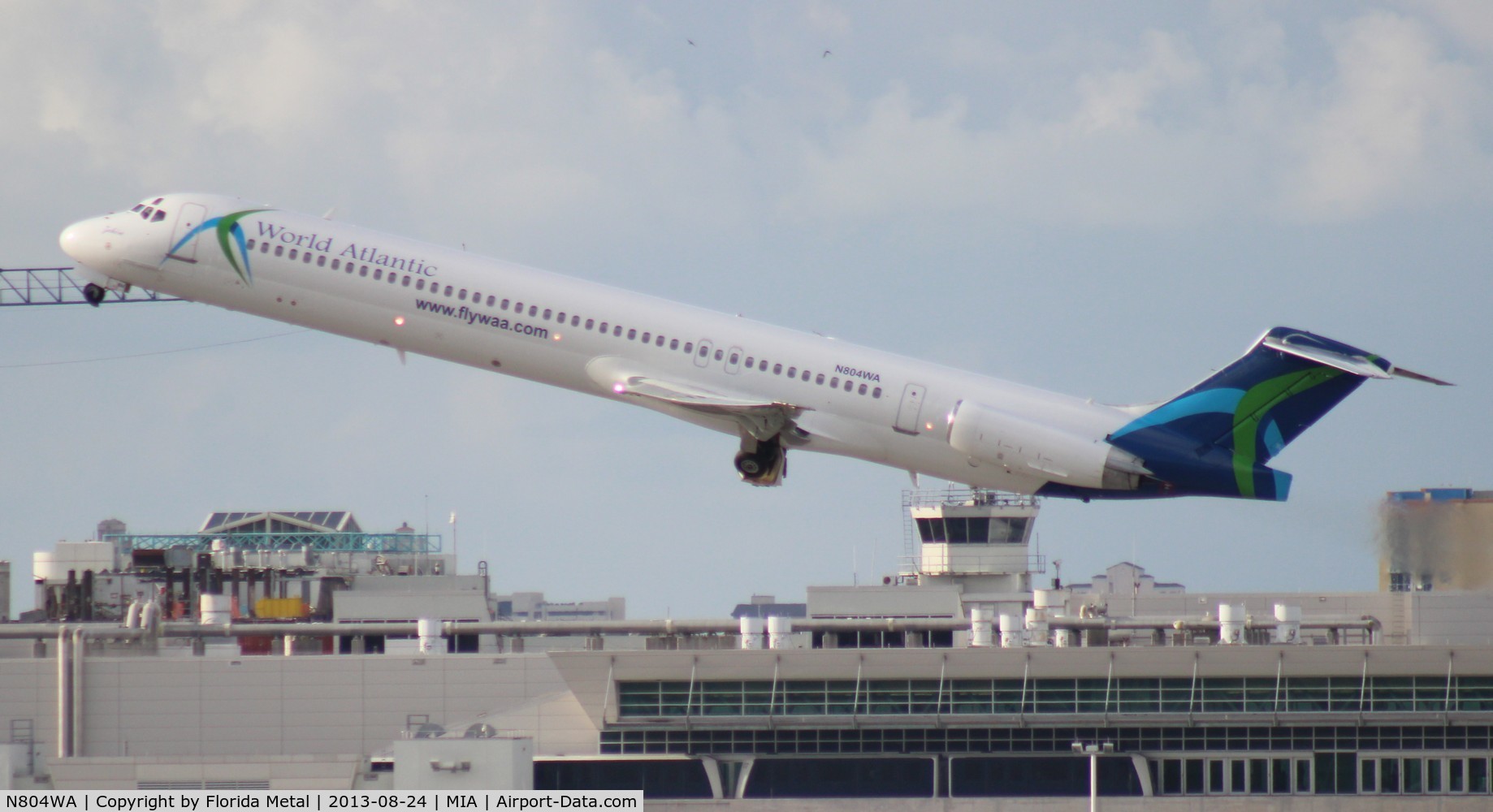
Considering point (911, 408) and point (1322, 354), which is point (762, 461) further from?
point (1322, 354)

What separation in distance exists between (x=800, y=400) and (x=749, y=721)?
15.6 m

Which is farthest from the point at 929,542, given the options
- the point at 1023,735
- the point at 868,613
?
the point at 1023,735

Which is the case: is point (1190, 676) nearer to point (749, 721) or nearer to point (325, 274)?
point (749, 721)

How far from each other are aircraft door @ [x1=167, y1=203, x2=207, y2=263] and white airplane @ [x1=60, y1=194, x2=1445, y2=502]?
0.17 feet

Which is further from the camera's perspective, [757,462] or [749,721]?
[749,721]

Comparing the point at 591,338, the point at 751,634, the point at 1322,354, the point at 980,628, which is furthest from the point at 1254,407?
the point at 751,634

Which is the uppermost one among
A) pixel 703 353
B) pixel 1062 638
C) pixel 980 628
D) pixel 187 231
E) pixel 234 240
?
pixel 187 231

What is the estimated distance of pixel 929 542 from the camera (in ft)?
322

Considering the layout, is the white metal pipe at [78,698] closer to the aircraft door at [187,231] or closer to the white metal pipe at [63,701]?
the white metal pipe at [63,701]

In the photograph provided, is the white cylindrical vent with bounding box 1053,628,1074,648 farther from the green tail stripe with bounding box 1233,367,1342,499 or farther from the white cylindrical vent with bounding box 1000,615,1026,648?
the green tail stripe with bounding box 1233,367,1342,499

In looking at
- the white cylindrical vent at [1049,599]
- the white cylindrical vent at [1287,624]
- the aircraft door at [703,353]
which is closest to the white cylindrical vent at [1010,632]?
the white cylindrical vent at [1049,599]

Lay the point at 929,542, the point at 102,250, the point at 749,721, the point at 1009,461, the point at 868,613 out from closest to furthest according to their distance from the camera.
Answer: the point at 1009,461 < the point at 102,250 < the point at 749,721 < the point at 868,613 < the point at 929,542

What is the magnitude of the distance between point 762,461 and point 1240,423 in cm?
1179

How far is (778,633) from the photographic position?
6456 cm
